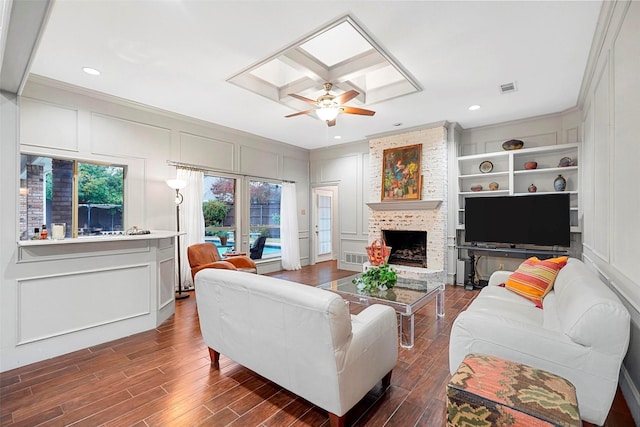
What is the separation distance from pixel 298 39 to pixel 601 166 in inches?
127

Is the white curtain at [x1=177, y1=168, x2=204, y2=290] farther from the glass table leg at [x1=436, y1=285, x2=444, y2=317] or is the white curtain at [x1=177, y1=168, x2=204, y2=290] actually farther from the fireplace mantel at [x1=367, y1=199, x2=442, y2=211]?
the glass table leg at [x1=436, y1=285, x2=444, y2=317]

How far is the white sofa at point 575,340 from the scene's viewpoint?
1583mm

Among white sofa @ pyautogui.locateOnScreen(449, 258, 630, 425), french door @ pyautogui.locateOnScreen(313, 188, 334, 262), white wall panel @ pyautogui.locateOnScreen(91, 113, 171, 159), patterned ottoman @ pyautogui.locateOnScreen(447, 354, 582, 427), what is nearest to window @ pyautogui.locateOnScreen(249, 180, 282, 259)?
french door @ pyautogui.locateOnScreen(313, 188, 334, 262)

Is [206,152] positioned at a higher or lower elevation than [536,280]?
higher

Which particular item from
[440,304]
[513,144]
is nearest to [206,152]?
[440,304]

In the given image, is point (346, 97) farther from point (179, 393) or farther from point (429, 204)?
point (179, 393)

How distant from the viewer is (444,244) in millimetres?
5477

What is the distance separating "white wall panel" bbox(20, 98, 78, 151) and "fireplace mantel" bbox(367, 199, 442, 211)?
5.02 m

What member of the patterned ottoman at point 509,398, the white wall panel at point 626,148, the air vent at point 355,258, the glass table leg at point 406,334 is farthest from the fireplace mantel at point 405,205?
the patterned ottoman at point 509,398

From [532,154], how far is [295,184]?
480 centimetres

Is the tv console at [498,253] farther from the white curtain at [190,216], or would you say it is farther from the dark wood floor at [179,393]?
the white curtain at [190,216]

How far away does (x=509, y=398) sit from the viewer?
1370 millimetres

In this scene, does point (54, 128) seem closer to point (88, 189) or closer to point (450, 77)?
point (88, 189)

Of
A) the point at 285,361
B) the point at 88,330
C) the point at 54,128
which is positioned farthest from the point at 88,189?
the point at 285,361
